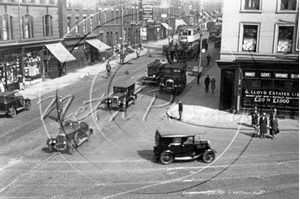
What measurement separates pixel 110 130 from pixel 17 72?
2096 centimetres

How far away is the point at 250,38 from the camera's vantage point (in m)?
29.5

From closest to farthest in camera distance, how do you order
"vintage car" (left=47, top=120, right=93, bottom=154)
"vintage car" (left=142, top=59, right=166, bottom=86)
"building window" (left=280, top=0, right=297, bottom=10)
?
"vintage car" (left=47, top=120, right=93, bottom=154) < "building window" (left=280, top=0, right=297, bottom=10) < "vintage car" (left=142, top=59, right=166, bottom=86)

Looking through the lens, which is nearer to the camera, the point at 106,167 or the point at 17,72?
the point at 106,167

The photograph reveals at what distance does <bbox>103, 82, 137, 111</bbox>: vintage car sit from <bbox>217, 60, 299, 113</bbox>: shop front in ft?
27.3

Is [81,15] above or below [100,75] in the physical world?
above

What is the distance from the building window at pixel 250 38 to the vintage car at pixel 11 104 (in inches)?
745

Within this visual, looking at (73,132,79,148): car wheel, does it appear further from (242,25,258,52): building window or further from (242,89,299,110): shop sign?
(242,25,258,52): building window

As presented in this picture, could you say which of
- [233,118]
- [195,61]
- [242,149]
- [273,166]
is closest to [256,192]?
[273,166]

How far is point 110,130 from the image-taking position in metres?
25.1

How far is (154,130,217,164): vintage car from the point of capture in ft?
62.2

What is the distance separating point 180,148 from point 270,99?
1378cm

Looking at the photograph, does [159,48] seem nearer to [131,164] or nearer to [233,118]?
[233,118]

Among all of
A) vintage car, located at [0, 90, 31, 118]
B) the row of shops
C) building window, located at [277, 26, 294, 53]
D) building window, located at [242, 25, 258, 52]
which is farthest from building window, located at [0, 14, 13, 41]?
building window, located at [277, 26, 294, 53]

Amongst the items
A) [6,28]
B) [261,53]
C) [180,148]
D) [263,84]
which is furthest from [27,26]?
[180,148]
